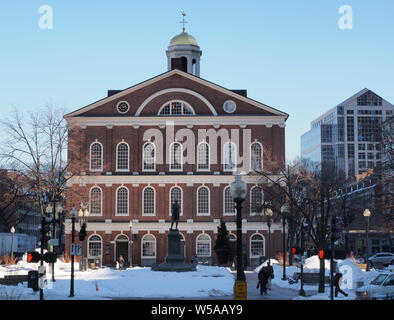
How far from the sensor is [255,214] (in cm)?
6744

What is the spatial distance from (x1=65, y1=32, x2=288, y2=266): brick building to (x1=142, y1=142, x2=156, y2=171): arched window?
0.10 m

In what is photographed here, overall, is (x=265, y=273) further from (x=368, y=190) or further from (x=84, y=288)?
(x=368, y=190)

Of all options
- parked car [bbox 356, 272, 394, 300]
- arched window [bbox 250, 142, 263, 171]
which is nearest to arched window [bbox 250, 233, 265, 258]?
arched window [bbox 250, 142, 263, 171]

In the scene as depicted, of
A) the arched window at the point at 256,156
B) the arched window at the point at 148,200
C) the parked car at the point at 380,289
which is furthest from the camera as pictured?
the arched window at the point at 256,156

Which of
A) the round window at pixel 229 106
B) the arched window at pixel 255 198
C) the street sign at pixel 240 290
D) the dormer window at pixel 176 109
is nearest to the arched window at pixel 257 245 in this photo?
the arched window at pixel 255 198

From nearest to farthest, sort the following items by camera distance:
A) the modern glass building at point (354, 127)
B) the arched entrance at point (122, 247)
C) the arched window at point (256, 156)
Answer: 1. the arched entrance at point (122, 247)
2. the arched window at point (256, 156)
3. the modern glass building at point (354, 127)

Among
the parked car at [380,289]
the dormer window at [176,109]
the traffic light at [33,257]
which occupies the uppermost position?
the dormer window at [176,109]

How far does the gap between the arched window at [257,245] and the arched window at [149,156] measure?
12.8 m

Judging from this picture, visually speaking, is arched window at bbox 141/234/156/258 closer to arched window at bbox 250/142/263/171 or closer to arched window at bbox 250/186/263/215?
arched window at bbox 250/186/263/215

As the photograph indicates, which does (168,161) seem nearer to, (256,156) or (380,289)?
(256,156)

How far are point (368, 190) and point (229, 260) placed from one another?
38.2m

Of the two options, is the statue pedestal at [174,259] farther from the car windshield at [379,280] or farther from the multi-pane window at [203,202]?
the car windshield at [379,280]

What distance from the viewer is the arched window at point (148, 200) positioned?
2665 inches
